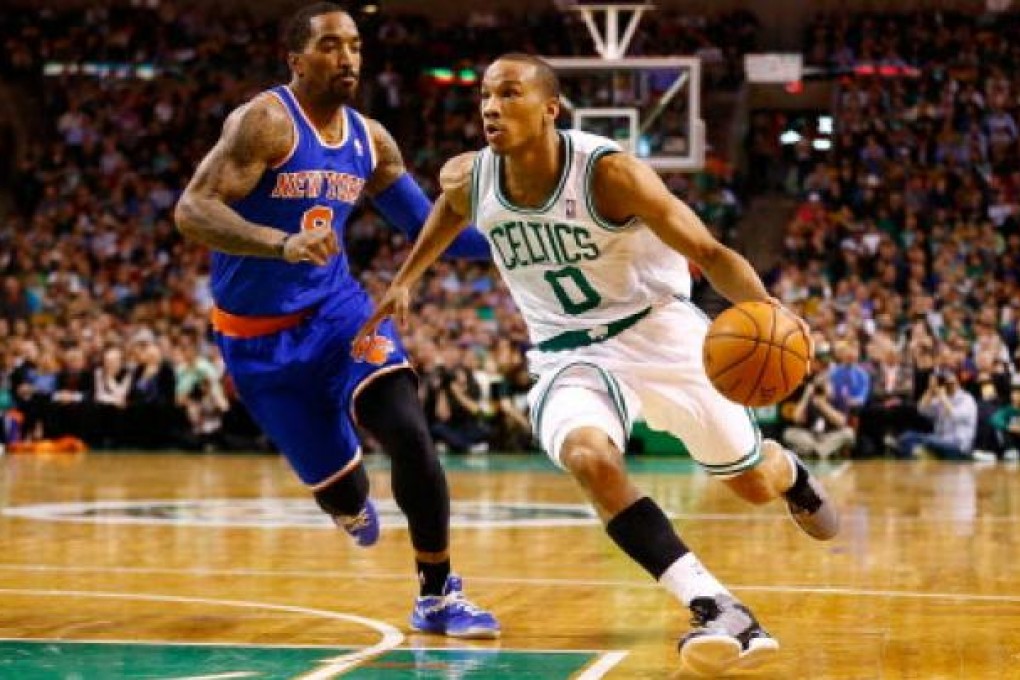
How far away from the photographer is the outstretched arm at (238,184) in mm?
6848

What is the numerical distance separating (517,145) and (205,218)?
49.2 inches

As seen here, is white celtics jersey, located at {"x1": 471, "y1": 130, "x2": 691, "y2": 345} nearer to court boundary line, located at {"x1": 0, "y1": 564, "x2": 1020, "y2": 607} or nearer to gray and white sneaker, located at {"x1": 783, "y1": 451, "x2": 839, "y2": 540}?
gray and white sneaker, located at {"x1": 783, "y1": 451, "x2": 839, "y2": 540}

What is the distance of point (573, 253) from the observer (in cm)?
662

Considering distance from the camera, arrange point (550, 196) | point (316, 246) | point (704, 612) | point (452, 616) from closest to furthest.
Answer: point (704, 612)
point (316, 246)
point (550, 196)
point (452, 616)

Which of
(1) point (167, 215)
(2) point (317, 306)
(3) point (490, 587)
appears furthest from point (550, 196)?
(1) point (167, 215)

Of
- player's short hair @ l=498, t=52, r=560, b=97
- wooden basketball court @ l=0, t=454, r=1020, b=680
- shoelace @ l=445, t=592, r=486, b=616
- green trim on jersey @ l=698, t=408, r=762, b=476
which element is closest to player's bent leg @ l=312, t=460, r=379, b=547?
wooden basketball court @ l=0, t=454, r=1020, b=680

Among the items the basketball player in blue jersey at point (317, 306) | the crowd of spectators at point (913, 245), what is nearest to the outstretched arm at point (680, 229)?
the basketball player in blue jersey at point (317, 306)

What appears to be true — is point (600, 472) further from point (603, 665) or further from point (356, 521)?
point (356, 521)

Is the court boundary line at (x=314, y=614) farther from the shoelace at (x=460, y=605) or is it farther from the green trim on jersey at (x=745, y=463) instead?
the green trim on jersey at (x=745, y=463)

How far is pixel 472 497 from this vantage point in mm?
14242

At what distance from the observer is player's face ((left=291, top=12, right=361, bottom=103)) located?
23.8 feet

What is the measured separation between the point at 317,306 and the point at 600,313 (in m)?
1.26

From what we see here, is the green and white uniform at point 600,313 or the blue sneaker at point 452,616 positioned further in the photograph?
the blue sneaker at point 452,616

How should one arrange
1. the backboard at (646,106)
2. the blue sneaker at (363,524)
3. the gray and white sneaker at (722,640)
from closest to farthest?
the gray and white sneaker at (722,640), the blue sneaker at (363,524), the backboard at (646,106)
